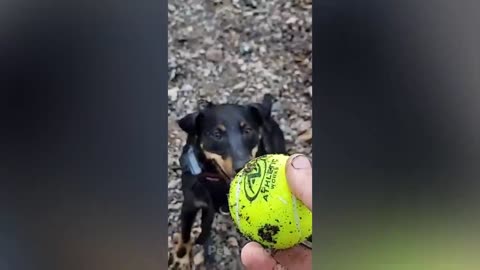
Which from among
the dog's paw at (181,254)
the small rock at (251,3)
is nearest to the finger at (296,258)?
the dog's paw at (181,254)

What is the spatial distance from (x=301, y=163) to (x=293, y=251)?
221 mm

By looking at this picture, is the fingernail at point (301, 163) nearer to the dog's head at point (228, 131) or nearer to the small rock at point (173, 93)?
the dog's head at point (228, 131)

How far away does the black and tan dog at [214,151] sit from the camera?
1262mm

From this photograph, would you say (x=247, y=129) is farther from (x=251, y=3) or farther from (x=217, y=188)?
(x=251, y=3)

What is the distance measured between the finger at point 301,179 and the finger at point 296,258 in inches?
4.5

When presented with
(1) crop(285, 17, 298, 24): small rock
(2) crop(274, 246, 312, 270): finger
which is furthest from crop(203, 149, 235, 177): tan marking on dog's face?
→ (1) crop(285, 17, 298, 24): small rock

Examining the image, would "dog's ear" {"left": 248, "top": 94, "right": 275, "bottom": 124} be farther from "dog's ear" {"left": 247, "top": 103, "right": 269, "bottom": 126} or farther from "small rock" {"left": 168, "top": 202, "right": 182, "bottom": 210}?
"small rock" {"left": 168, "top": 202, "right": 182, "bottom": 210}

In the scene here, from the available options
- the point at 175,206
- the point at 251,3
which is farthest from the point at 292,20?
the point at 175,206

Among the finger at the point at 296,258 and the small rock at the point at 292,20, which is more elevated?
the small rock at the point at 292,20

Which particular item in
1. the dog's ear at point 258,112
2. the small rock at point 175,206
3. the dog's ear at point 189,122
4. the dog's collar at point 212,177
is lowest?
the small rock at point 175,206

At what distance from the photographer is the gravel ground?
1.23 m

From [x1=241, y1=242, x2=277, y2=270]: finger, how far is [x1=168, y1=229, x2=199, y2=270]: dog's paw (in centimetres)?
13
